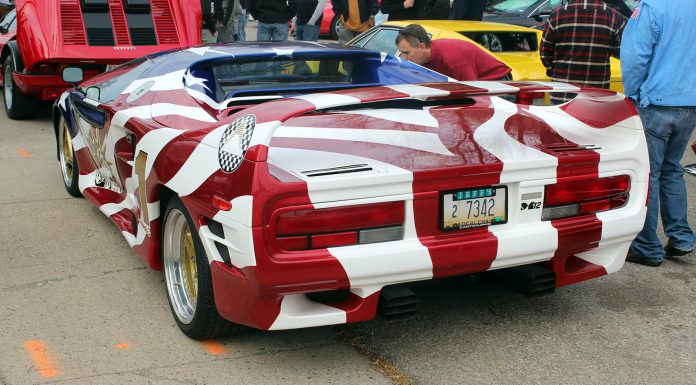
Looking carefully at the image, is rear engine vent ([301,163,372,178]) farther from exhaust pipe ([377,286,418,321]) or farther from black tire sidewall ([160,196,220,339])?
black tire sidewall ([160,196,220,339])

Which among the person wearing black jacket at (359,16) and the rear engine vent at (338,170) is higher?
the rear engine vent at (338,170)

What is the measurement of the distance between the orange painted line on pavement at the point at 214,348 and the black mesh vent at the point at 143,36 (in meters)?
6.25

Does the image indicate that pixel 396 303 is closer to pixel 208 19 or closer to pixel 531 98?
pixel 531 98

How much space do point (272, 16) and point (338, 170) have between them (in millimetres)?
8905

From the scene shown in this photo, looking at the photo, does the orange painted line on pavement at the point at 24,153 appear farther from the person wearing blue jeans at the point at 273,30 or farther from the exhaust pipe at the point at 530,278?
the exhaust pipe at the point at 530,278

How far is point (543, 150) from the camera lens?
12.4ft

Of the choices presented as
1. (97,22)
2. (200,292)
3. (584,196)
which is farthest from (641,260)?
(97,22)

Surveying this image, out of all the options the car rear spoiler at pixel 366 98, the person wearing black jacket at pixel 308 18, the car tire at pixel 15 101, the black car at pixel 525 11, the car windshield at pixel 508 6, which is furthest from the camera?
the car windshield at pixel 508 6

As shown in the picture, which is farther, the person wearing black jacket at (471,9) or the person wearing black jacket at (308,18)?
the person wearing black jacket at (308,18)

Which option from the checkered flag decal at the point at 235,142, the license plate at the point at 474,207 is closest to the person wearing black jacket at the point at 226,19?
the checkered flag decal at the point at 235,142

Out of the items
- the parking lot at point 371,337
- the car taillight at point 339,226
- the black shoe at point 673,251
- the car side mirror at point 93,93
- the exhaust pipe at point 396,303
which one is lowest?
the black shoe at point 673,251

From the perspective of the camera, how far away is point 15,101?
10078 mm

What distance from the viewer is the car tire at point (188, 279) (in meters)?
3.69

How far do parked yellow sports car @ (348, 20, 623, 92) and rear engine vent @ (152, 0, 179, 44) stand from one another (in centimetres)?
206
